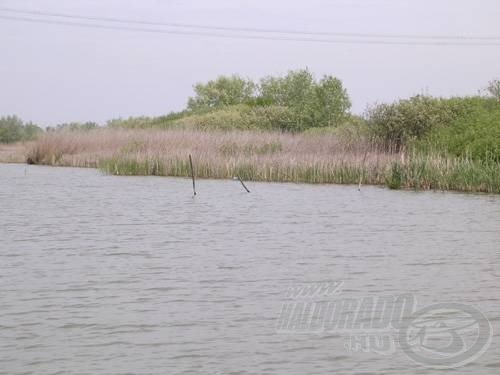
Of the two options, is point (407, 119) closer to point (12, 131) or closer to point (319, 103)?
point (319, 103)

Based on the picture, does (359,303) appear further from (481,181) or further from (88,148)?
(88,148)

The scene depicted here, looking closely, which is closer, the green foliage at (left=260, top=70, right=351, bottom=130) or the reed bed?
the reed bed

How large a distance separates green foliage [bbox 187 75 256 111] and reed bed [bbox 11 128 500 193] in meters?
37.6

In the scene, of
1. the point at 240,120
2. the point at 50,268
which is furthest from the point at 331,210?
the point at 240,120

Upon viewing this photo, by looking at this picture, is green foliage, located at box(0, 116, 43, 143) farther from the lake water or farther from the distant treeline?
the lake water

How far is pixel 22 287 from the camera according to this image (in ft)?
33.1

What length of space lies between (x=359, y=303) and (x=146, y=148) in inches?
1091

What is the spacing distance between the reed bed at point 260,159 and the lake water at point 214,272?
1.99 metres

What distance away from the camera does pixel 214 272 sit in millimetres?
11320

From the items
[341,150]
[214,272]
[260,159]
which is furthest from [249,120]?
[214,272]

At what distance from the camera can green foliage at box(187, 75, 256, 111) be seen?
261 feet

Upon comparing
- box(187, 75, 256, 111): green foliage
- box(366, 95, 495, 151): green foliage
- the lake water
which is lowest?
the lake water

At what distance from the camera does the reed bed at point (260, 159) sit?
25.5m

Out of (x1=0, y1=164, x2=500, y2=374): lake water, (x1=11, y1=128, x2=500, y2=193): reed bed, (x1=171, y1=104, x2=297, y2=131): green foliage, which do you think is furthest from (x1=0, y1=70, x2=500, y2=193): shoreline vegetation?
(x1=171, y1=104, x2=297, y2=131): green foliage
